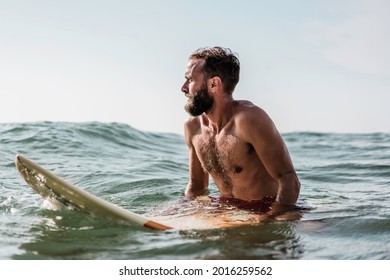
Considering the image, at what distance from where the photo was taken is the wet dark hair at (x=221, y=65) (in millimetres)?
4184

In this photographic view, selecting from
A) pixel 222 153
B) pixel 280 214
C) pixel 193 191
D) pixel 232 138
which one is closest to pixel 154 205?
pixel 193 191

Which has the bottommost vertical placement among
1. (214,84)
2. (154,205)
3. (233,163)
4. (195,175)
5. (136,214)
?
(154,205)

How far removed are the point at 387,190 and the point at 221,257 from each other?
2702mm

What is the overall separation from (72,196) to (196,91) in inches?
40.0

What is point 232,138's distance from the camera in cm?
408

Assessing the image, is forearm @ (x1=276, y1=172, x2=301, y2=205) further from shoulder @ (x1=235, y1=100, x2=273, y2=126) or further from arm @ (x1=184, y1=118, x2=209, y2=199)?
arm @ (x1=184, y1=118, x2=209, y2=199)

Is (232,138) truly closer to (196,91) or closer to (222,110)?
(222,110)

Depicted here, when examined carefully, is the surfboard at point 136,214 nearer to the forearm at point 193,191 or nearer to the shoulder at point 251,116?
the forearm at point 193,191

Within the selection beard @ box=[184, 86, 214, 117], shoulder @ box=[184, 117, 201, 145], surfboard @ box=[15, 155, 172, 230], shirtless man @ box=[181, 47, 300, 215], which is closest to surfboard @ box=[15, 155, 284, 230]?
surfboard @ box=[15, 155, 172, 230]

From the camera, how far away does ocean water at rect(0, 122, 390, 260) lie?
3.43 meters

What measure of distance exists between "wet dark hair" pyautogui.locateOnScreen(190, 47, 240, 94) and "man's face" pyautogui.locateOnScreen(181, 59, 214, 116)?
5 centimetres

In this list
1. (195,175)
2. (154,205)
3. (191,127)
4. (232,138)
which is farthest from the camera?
(154,205)

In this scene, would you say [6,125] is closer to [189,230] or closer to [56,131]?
[56,131]

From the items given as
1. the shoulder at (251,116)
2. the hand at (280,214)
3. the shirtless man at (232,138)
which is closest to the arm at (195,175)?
the shirtless man at (232,138)
